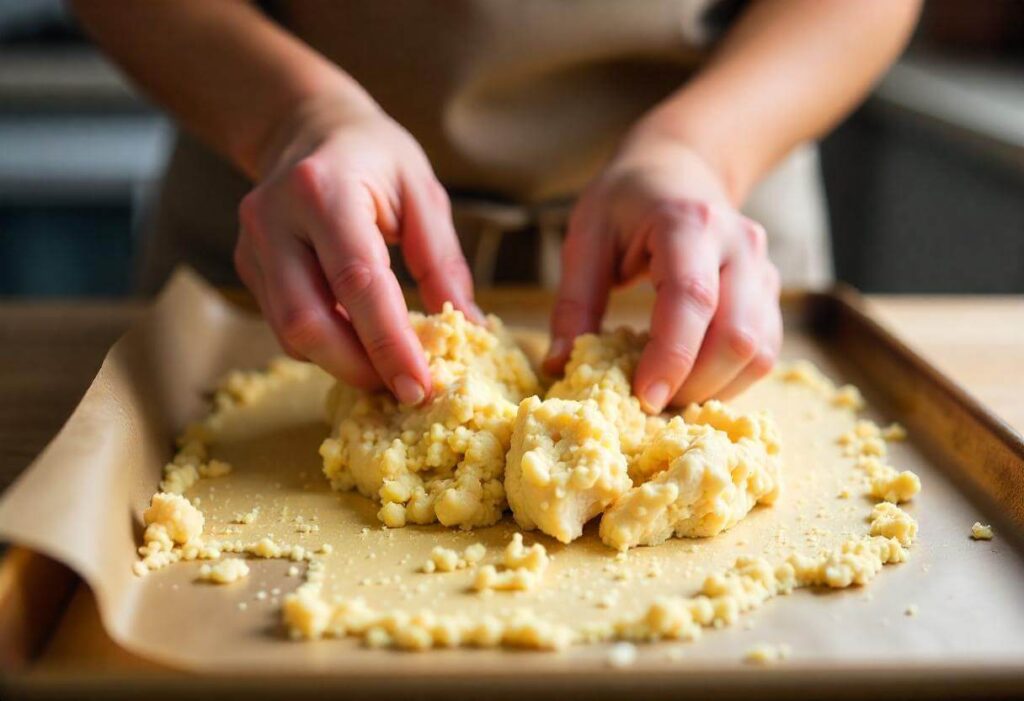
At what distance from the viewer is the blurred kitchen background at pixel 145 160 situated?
7.88 ft

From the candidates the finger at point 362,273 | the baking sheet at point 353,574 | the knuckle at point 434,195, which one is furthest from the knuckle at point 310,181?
the baking sheet at point 353,574

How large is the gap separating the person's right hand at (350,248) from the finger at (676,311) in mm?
180

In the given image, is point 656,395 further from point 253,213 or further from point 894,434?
point 253,213

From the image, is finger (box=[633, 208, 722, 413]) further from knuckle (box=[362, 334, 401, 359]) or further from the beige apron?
the beige apron

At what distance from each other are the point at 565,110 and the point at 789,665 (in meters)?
0.83

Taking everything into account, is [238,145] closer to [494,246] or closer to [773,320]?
[494,246]

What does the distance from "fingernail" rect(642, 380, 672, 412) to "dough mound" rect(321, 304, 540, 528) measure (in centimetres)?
11

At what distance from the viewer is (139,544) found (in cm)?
79

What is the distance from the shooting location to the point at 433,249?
3.19 feet

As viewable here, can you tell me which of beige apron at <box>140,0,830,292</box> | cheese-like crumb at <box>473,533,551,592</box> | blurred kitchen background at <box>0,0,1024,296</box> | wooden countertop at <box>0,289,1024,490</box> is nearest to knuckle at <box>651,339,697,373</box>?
cheese-like crumb at <box>473,533,551,592</box>

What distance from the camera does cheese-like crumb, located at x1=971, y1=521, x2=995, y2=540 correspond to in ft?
2.64

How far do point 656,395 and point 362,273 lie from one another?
264mm

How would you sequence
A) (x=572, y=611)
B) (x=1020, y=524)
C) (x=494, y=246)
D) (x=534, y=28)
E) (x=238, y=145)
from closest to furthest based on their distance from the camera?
(x=572, y=611) < (x=1020, y=524) < (x=238, y=145) < (x=534, y=28) < (x=494, y=246)

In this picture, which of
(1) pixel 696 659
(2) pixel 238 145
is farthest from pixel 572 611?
(2) pixel 238 145
